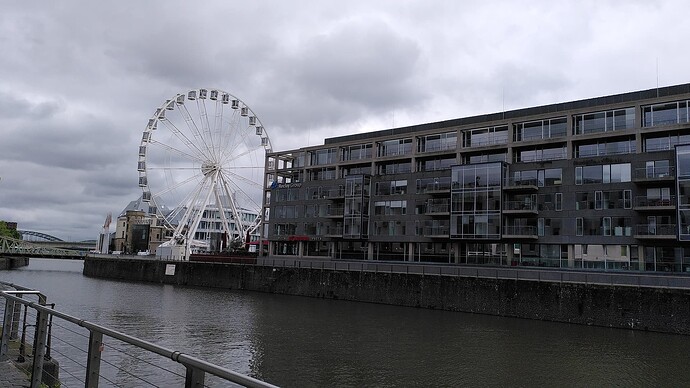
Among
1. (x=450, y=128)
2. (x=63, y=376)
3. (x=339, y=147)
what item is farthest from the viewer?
(x=339, y=147)

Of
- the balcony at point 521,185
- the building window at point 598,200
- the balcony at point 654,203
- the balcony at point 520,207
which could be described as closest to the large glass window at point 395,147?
the balcony at point 521,185

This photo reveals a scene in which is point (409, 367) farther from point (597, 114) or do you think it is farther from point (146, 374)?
point (597, 114)

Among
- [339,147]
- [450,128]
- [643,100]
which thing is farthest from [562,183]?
[339,147]

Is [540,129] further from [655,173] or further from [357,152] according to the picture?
[357,152]

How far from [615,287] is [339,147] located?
44.8m

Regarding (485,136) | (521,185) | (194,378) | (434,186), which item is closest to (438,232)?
(434,186)

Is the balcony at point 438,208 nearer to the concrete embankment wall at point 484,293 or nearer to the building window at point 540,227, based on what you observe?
the building window at point 540,227

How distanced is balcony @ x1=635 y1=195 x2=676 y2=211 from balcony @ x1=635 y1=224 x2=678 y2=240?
4.88 ft

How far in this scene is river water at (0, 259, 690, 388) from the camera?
20719 mm

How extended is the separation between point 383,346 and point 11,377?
20743 millimetres

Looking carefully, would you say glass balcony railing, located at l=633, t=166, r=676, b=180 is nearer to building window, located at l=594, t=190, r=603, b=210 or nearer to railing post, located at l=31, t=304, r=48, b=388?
building window, located at l=594, t=190, r=603, b=210

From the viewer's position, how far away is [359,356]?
2423cm

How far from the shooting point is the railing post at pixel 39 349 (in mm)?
7180

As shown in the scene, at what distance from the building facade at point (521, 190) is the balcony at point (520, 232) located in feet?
0.38
